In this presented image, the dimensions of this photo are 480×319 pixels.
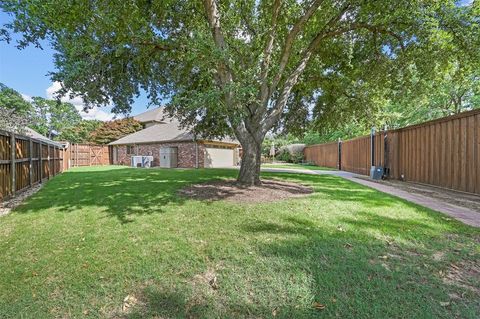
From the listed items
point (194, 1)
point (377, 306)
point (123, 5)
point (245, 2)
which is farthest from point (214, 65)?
point (377, 306)

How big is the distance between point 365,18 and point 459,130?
4362 mm

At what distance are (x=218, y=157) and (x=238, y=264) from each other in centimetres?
1928

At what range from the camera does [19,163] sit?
7.54 metres

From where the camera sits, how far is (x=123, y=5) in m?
5.77

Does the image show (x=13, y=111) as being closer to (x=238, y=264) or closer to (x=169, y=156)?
(x=169, y=156)

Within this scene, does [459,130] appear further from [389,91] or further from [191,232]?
[191,232]

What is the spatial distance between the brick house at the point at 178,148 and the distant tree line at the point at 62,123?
333cm

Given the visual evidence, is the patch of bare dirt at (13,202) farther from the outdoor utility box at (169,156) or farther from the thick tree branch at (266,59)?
the outdoor utility box at (169,156)

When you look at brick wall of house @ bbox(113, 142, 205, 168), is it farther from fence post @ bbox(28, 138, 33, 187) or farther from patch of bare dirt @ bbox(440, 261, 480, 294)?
patch of bare dirt @ bbox(440, 261, 480, 294)

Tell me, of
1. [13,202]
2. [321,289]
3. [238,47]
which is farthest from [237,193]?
[13,202]

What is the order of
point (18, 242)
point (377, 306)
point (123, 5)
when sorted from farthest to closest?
point (123, 5) → point (18, 242) → point (377, 306)

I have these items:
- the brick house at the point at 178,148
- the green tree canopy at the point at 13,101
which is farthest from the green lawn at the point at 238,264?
the green tree canopy at the point at 13,101

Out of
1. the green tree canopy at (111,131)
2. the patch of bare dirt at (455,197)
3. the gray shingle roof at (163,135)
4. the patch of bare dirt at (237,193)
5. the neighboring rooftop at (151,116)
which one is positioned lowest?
the patch of bare dirt at (455,197)

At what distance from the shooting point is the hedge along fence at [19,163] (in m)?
6.46
